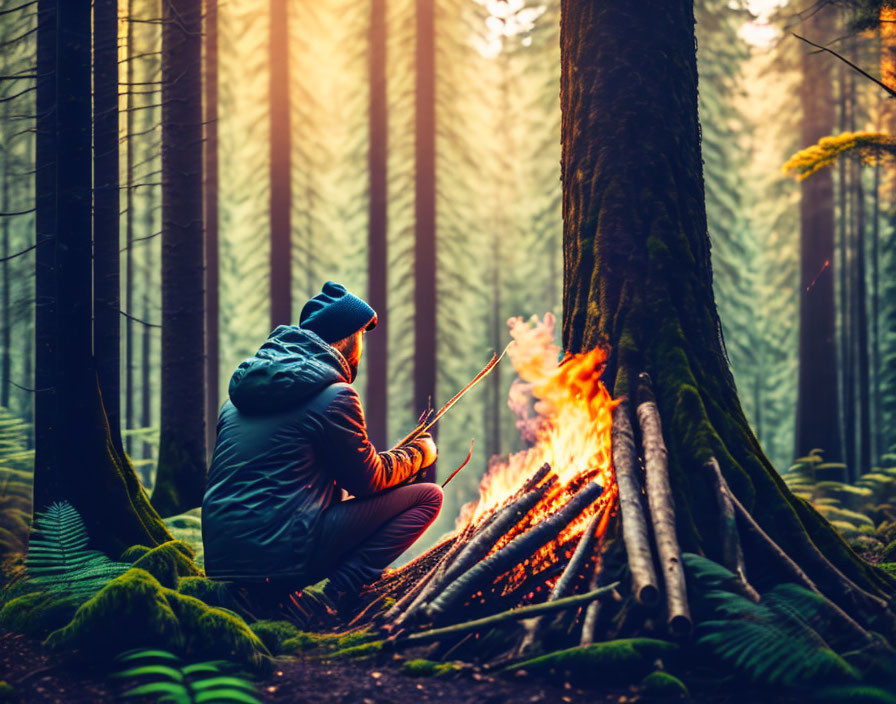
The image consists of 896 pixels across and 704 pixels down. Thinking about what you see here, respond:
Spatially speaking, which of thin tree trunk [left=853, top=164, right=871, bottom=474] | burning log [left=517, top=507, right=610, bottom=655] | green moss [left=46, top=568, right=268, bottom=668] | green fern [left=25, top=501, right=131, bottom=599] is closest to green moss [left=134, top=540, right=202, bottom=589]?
green fern [left=25, top=501, right=131, bottom=599]

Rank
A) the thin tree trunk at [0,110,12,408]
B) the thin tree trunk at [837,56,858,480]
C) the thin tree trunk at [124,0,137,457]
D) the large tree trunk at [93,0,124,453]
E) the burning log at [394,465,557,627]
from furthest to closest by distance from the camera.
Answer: the thin tree trunk at [0,110,12,408]
the thin tree trunk at [837,56,858,480]
the thin tree trunk at [124,0,137,457]
the large tree trunk at [93,0,124,453]
the burning log at [394,465,557,627]

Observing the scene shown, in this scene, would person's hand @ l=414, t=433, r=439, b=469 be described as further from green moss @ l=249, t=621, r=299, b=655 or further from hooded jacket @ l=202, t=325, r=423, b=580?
green moss @ l=249, t=621, r=299, b=655

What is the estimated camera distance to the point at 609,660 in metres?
3.33

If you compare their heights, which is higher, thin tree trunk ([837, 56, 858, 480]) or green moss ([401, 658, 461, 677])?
thin tree trunk ([837, 56, 858, 480])

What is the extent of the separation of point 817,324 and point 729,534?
1165 cm

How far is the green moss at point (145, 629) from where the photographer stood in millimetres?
3559

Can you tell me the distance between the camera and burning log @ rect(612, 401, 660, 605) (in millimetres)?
3479

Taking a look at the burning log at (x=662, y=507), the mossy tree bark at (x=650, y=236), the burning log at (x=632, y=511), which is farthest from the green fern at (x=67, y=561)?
the mossy tree bark at (x=650, y=236)

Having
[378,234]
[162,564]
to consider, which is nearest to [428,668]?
[162,564]

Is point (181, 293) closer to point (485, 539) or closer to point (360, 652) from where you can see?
point (485, 539)

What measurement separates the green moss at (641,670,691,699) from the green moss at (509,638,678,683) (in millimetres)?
114

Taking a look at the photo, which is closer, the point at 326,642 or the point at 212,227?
the point at 326,642

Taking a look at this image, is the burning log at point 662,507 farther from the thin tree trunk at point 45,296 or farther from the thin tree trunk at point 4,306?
the thin tree trunk at point 4,306

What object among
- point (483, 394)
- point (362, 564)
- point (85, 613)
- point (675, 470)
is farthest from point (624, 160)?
point (483, 394)
